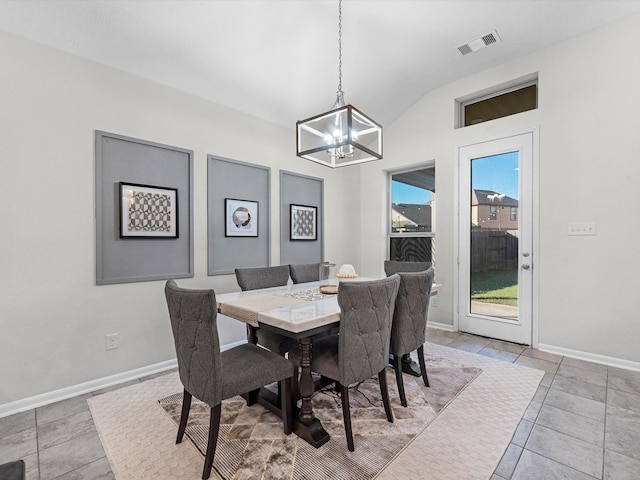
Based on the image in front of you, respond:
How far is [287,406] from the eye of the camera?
6.21 feet

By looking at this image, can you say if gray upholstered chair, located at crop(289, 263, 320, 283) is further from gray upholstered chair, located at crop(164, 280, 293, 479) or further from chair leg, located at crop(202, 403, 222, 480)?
chair leg, located at crop(202, 403, 222, 480)

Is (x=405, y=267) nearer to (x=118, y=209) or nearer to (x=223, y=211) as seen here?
(x=223, y=211)

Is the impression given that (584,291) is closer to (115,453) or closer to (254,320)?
(254,320)

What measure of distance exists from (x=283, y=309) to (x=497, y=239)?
2804mm

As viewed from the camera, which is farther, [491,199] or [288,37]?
[491,199]

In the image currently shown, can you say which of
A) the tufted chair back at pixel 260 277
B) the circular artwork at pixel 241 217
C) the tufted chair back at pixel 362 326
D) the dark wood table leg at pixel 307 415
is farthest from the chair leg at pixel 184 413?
the circular artwork at pixel 241 217

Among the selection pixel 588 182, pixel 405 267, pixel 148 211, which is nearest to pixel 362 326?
pixel 405 267

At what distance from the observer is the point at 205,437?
1850mm

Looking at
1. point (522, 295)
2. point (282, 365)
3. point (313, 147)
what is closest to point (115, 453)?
point (282, 365)

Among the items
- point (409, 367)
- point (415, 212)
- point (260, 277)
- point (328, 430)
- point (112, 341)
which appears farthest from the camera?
point (415, 212)

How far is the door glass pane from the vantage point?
11.5 ft

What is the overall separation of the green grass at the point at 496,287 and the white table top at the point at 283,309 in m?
2.19

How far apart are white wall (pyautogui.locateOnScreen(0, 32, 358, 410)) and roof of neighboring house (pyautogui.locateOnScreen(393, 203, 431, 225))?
2.97 metres

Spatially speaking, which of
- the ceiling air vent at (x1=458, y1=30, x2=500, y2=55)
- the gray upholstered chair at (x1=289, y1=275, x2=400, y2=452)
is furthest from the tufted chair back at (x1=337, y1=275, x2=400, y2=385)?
the ceiling air vent at (x1=458, y1=30, x2=500, y2=55)
